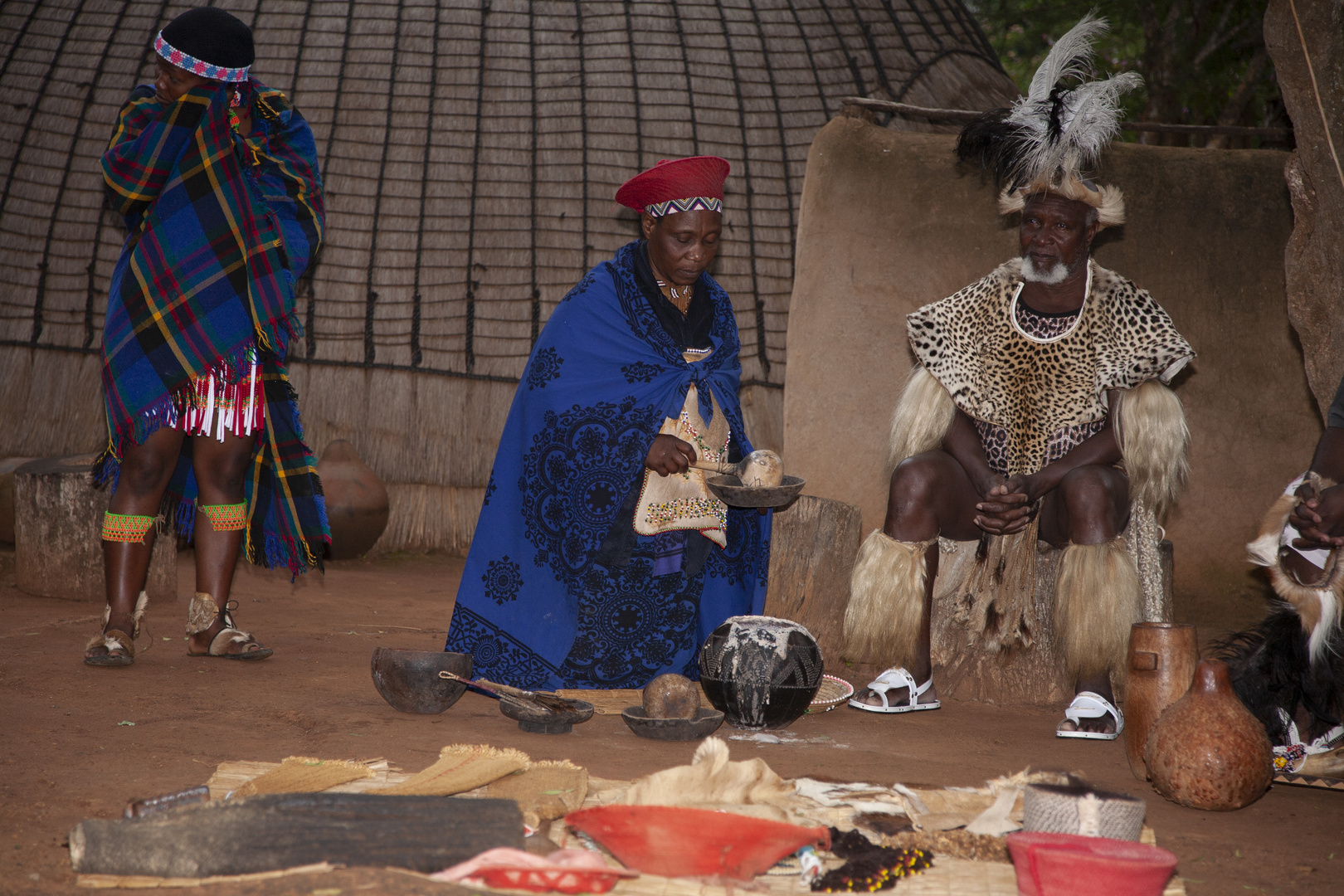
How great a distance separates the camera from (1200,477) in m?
5.00

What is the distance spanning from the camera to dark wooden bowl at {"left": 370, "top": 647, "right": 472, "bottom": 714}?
3.40m

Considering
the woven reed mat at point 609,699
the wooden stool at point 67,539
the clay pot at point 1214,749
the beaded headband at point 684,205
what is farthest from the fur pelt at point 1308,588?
the wooden stool at point 67,539

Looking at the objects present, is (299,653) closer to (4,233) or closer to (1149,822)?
(1149,822)

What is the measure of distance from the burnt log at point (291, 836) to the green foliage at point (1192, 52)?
8209 millimetres

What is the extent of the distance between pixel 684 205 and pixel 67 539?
3347 mm

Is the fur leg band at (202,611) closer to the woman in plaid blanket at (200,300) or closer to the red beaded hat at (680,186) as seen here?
the woman in plaid blanket at (200,300)

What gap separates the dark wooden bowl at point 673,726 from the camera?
325cm

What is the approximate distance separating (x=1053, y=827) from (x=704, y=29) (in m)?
5.98

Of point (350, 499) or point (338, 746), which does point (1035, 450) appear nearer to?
point (338, 746)

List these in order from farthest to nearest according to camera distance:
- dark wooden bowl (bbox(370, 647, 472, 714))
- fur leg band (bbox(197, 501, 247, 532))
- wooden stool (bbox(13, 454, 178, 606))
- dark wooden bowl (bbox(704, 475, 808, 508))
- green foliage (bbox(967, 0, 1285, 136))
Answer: green foliage (bbox(967, 0, 1285, 136)) < wooden stool (bbox(13, 454, 178, 606)) < fur leg band (bbox(197, 501, 247, 532)) < dark wooden bowl (bbox(704, 475, 808, 508)) < dark wooden bowl (bbox(370, 647, 472, 714))

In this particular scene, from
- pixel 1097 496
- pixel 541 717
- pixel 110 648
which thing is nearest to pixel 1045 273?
pixel 1097 496

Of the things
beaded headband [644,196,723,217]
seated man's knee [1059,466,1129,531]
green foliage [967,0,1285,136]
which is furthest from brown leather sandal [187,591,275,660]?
green foliage [967,0,1285,136]

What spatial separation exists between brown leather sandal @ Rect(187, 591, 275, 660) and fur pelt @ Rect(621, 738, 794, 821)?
2.15 meters

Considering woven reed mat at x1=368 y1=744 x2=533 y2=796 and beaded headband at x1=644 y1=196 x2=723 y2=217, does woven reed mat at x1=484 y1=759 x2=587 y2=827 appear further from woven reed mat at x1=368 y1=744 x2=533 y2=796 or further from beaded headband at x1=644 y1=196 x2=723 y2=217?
beaded headband at x1=644 y1=196 x2=723 y2=217
